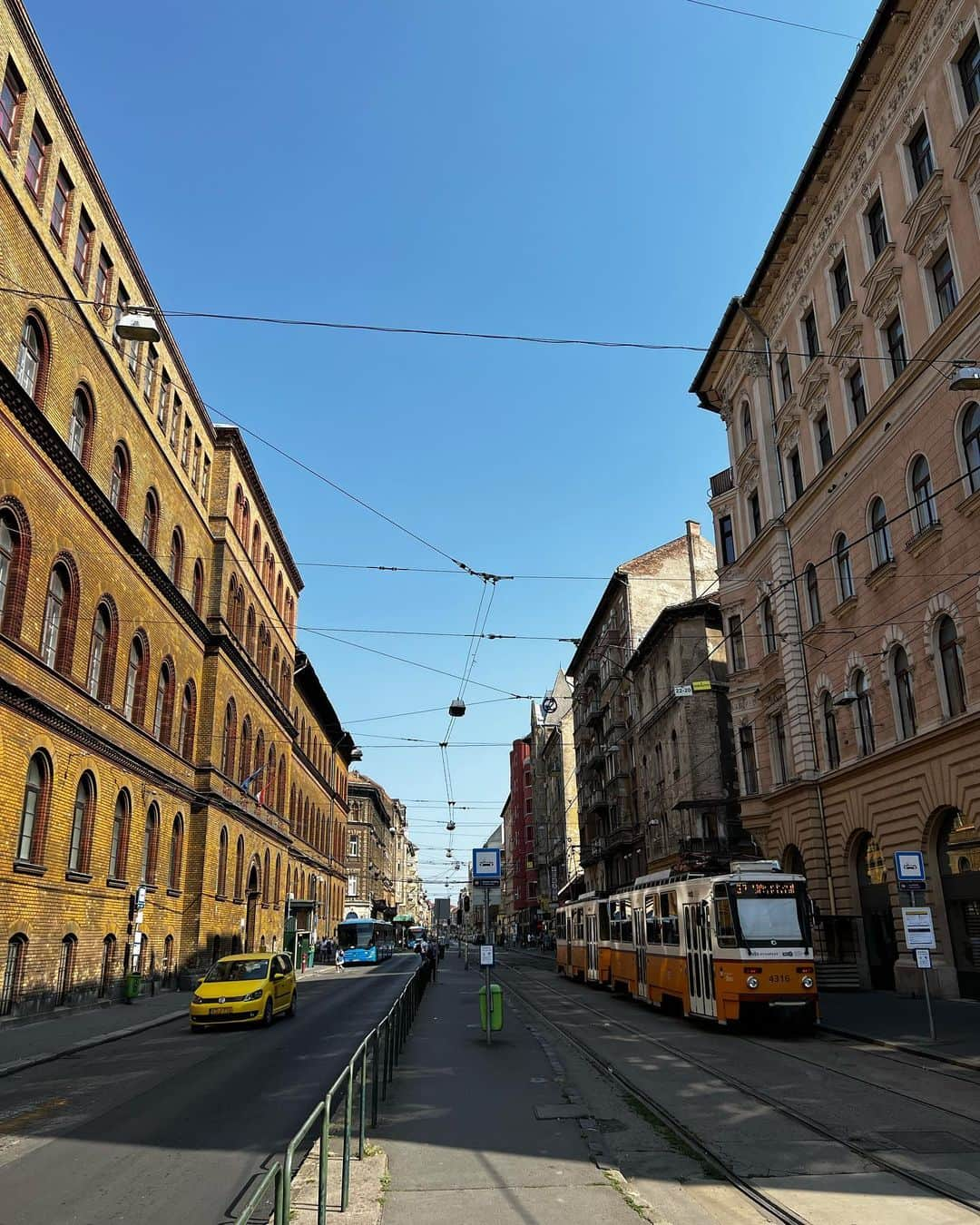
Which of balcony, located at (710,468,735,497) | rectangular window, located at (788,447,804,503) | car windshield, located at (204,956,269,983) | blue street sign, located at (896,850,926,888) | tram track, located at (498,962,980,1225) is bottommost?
tram track, located at (498,962,980,1225)

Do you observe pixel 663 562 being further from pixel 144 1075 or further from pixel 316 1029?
pixel 144 1075

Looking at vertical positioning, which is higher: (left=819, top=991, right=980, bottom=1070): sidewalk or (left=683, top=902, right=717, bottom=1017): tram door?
(left=683, top=902, right=717, bottom=1017): tram door

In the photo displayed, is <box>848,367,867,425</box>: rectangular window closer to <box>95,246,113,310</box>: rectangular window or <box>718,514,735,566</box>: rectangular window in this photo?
<box>718,514,735,566</box>: rectangular window

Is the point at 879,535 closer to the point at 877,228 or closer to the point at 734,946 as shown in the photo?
the point at 877,228

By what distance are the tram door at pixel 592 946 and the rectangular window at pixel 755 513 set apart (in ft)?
46.5

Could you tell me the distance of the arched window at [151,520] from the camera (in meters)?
31.1

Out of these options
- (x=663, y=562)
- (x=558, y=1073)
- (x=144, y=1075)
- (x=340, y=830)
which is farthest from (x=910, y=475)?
(x=340, y=830)

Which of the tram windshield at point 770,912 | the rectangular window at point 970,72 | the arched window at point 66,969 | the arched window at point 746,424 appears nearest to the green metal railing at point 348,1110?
the tram windshield at point 770,912

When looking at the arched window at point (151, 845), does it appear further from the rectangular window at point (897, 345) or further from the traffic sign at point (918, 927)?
the rectangular window at point (897, 345)

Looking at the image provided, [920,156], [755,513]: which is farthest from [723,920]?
[755,513]

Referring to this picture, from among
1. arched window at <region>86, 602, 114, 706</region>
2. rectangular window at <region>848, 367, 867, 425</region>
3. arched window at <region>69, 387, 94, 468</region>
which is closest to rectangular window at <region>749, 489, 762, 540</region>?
rectangular window at <region>848, 367, 867, 425</region>

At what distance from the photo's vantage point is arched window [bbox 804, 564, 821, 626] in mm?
29266

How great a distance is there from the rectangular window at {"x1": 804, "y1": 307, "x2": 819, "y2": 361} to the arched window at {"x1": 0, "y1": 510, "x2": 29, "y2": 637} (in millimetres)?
22196

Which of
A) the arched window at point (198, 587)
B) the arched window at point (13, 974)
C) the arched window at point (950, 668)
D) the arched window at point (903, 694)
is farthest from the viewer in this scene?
the arched window at point (198, 587)
